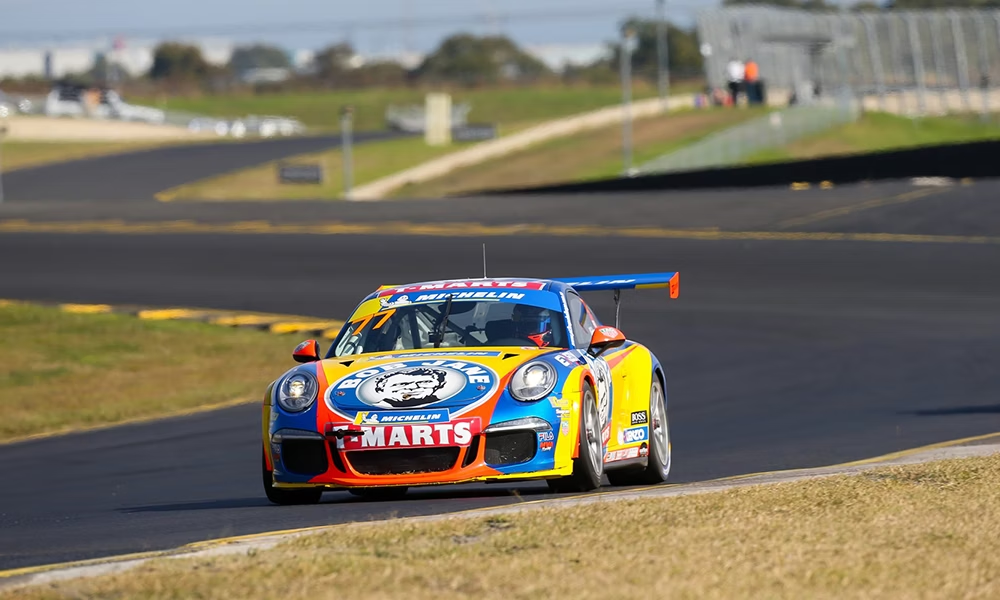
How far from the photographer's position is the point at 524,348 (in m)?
9.20

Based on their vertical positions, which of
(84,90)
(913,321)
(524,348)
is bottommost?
(913,321)

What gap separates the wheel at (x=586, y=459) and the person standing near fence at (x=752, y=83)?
5706cm

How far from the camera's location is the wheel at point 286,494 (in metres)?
8.77

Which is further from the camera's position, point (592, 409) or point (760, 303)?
point (760, 303)

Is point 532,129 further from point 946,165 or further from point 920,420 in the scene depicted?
point 920,420

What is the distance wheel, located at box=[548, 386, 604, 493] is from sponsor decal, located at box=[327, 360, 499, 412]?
1.71ft

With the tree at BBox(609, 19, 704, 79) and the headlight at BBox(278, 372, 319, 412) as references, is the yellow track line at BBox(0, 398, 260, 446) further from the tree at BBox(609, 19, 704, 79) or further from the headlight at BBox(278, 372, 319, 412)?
the tree at BBox(609, 19, 704, 79)

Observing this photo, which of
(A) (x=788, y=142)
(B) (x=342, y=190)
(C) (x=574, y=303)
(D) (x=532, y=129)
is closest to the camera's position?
(C) (x=574, y=303)

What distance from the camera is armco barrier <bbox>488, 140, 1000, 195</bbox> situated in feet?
122

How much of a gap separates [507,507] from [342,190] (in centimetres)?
5167

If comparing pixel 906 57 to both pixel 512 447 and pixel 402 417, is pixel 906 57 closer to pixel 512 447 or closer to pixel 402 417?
pixel 512 447

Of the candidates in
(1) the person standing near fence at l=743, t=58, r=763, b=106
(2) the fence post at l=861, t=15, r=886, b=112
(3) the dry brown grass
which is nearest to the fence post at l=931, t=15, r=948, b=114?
(2) the fence post at l=861, t=15, r=886, b=112

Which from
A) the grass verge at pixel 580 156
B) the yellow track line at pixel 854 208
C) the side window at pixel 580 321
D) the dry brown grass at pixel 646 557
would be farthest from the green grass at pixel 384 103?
the dry brown grass at pixel 646 557

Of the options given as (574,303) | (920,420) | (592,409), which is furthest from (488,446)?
(920,420)
